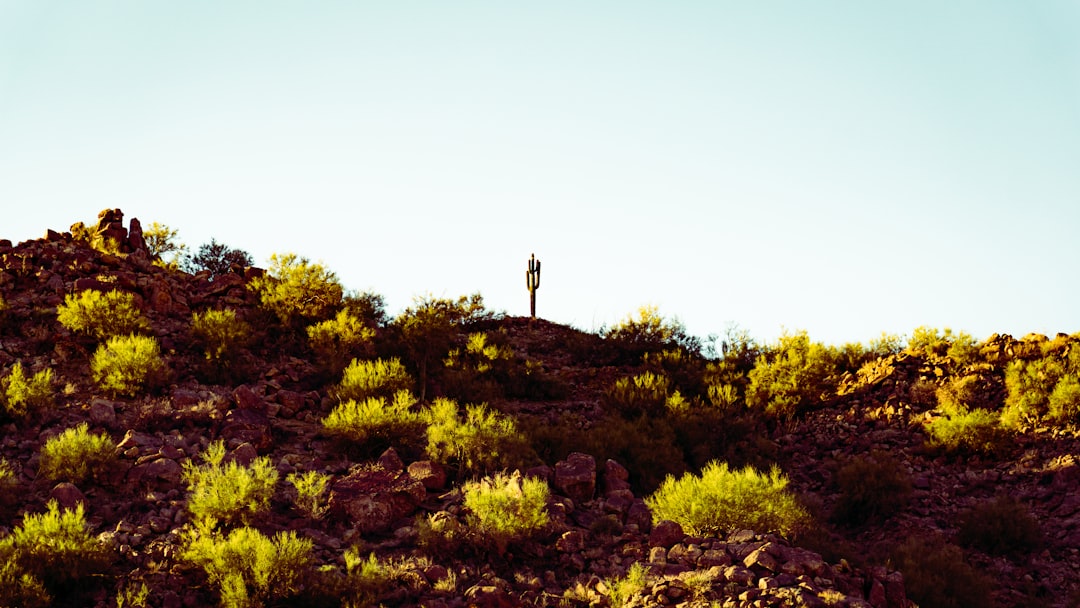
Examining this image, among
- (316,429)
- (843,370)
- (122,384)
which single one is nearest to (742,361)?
(843,370)

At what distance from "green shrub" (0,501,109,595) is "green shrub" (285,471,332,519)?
251 cm

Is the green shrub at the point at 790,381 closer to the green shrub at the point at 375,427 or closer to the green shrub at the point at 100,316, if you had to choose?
the green shrub at the point at 375,427

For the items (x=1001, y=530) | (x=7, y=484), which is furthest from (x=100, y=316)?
(x=1001, y=530)

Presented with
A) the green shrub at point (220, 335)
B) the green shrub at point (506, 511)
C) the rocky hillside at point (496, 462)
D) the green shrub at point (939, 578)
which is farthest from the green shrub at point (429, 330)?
the green shrub at point (939, 578)

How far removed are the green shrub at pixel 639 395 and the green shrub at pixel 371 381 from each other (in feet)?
15.2

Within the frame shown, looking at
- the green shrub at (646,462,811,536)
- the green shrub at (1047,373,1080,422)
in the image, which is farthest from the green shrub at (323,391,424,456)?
the green shrub at (1047,373,1080,422)

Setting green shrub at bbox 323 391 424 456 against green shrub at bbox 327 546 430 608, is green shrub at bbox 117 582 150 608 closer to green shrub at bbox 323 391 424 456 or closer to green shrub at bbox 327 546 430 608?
green shrub at bbox 327 546 430 608

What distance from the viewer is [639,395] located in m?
19.7

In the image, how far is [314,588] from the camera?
1026cm

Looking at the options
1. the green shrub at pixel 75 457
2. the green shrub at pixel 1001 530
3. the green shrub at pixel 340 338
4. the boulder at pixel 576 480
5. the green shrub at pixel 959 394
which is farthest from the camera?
the green shrub at pixel 340 338

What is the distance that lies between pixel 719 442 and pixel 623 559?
684 centimetres

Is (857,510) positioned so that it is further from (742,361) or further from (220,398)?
(220,398)

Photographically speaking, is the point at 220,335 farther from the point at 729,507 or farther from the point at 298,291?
the point at 729,507

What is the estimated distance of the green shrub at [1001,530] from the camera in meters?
13.8
